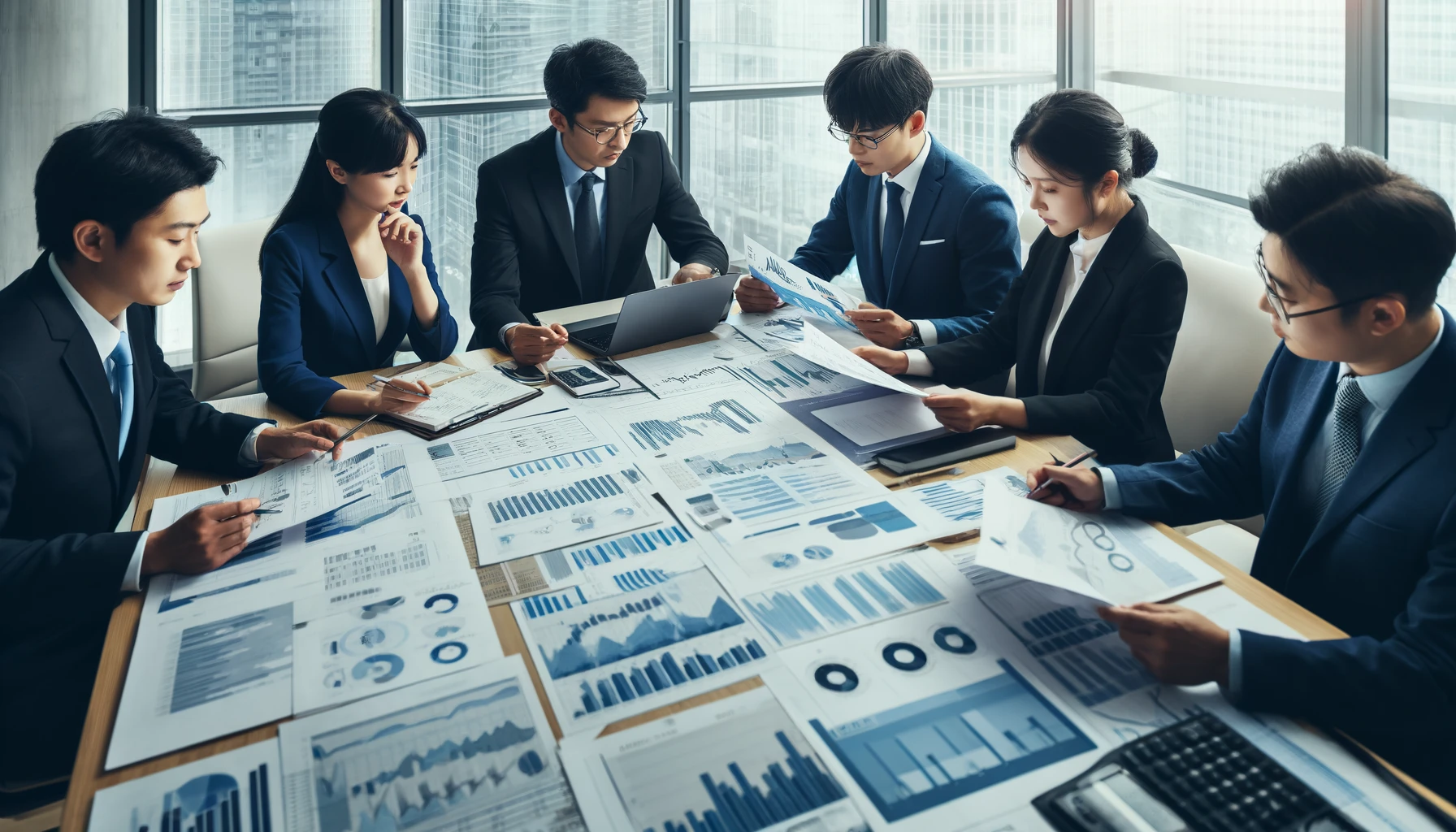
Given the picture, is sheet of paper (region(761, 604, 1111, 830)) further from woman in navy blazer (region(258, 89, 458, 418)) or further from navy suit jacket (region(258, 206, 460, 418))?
navy suit jacket (region(258, 206, 460, 418))

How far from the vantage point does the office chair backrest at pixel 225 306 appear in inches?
109

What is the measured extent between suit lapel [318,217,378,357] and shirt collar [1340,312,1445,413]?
196 centimetres

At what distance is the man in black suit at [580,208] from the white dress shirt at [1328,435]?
160cm

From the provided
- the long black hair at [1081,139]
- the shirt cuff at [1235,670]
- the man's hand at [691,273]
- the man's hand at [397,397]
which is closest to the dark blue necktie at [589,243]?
the man's hand at [691,273]

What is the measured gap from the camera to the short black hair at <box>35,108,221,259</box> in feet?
5.03

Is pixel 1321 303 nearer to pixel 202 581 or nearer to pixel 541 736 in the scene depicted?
pixel 541 736

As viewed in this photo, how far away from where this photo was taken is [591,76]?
263cm

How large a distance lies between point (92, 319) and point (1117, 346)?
1807 mm

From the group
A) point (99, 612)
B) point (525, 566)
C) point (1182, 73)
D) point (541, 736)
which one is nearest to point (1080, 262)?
point (525, 566)

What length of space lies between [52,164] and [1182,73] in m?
3.84

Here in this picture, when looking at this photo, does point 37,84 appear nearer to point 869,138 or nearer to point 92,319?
point 92,319

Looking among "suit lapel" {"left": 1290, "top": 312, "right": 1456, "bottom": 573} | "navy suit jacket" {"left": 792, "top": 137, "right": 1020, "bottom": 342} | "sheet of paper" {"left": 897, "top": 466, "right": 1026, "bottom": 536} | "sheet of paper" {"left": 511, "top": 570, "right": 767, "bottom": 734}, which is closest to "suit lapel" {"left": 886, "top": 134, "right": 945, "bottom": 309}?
"navy suit jacket" {"left": 792, "top": 137, "right": 1020, "bottom": 342}

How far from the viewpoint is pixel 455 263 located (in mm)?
4164

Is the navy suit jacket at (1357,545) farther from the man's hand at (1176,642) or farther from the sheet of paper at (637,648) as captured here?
the sheet of paper at (637,648)
